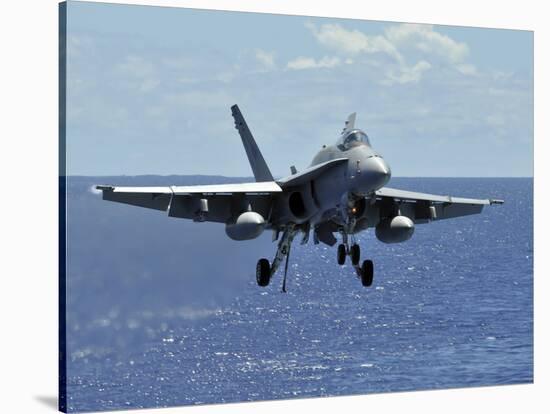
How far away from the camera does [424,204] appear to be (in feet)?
93.1

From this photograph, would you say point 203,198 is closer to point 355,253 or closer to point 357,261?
point 355,253

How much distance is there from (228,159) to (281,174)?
73.8 inches

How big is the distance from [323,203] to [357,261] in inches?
61.0

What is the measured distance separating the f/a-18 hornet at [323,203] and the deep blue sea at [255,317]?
1.99 meters

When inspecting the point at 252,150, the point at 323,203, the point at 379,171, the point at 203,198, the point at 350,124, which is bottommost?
the point at 323,203

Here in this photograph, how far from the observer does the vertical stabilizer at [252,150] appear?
29.8 meters

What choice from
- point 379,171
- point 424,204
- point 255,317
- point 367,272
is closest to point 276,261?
point 367,272

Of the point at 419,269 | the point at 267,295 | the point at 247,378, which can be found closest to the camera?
the point at 247,378

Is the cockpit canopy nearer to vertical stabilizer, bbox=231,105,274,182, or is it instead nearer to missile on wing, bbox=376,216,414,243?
missile on wing, bbox=376,216,414,243

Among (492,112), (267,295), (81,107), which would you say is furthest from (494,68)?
(267,295)

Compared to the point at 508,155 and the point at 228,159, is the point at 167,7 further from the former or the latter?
the point at 508,155

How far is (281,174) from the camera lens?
30797 millimetres

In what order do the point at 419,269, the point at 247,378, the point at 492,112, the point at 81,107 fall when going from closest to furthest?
the point at 81,107, the point at 492,112, the point at 247,378, the point at 419,269

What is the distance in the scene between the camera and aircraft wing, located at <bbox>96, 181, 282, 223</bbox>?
24734 mm
